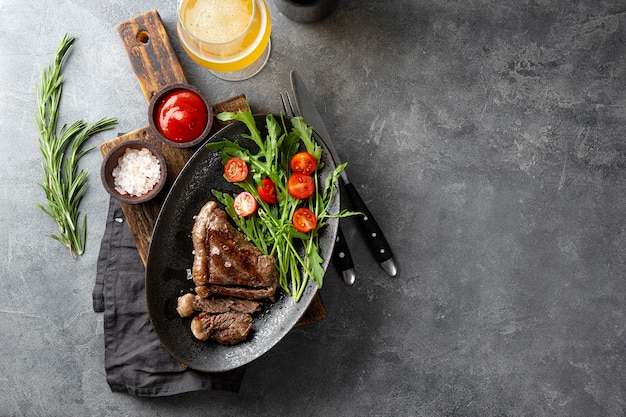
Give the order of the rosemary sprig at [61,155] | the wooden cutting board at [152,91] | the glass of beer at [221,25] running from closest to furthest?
the glass of beer at [221,25] < the wooden cutting board at [152,91] < the rosemary sprig at [61,155]

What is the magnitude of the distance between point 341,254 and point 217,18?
1.15 m

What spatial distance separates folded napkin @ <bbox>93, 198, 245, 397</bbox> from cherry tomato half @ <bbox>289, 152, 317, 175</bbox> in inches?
33.7

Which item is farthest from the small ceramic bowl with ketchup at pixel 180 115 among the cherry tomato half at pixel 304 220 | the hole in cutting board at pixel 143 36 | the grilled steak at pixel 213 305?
the grilled steak at pixel 213 305

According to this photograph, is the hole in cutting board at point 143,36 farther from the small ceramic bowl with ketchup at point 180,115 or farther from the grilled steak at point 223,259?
the grilled steak at point 223,259

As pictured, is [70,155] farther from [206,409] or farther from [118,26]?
[206,409]

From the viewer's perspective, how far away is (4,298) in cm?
269

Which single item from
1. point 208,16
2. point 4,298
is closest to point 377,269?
point 208,16

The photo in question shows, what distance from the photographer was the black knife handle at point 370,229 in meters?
2.59

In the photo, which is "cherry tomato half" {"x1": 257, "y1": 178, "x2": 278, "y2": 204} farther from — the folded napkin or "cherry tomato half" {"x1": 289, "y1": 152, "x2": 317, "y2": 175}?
the folded napkin

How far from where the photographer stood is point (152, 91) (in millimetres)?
2545

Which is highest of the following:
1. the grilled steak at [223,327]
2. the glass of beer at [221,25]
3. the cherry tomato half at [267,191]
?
the glass of beer at [221,25]

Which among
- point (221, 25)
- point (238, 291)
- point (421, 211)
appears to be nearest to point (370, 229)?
point (421, 211)

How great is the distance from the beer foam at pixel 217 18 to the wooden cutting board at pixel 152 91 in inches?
11.7

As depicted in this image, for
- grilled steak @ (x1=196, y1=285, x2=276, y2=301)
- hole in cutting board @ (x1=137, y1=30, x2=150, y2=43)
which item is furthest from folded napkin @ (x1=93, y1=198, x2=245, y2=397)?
hole in cutting board @ (x1=137, y1=30, x2=150, y2=43)
